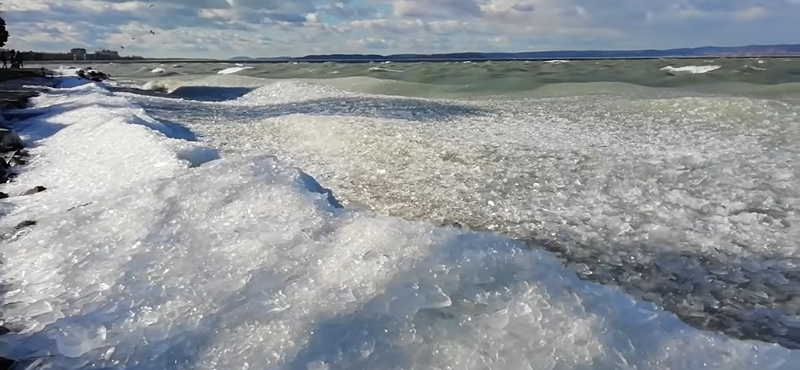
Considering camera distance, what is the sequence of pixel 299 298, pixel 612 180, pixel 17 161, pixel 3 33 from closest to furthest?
pixel 299 298 < pixel 612 180 < pixel 17 161 < pixel 3 33

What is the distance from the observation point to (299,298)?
372cm

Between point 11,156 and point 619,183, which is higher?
point 11,156

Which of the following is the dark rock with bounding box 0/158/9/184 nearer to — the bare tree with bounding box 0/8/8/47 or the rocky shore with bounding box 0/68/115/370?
the rocky shore with bounding box 0/68/115/370

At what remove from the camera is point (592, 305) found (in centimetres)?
348

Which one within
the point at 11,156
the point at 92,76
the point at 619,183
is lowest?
the point at 619,183

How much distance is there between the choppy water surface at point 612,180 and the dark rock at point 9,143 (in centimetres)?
364

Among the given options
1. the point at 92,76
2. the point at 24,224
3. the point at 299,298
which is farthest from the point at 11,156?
the point at 92,76

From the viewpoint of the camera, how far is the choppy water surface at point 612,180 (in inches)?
202

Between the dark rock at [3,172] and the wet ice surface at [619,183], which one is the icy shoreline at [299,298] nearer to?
the wet ice surface at [619,183]

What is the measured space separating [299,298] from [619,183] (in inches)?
230

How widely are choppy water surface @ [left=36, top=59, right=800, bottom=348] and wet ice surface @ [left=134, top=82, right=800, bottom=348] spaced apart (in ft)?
0.08

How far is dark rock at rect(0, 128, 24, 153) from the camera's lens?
35.2 feet

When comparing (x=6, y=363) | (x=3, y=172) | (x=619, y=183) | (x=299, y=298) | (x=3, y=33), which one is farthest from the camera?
(x=3, y=33)

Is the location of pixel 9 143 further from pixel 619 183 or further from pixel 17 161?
pixel 619 183
